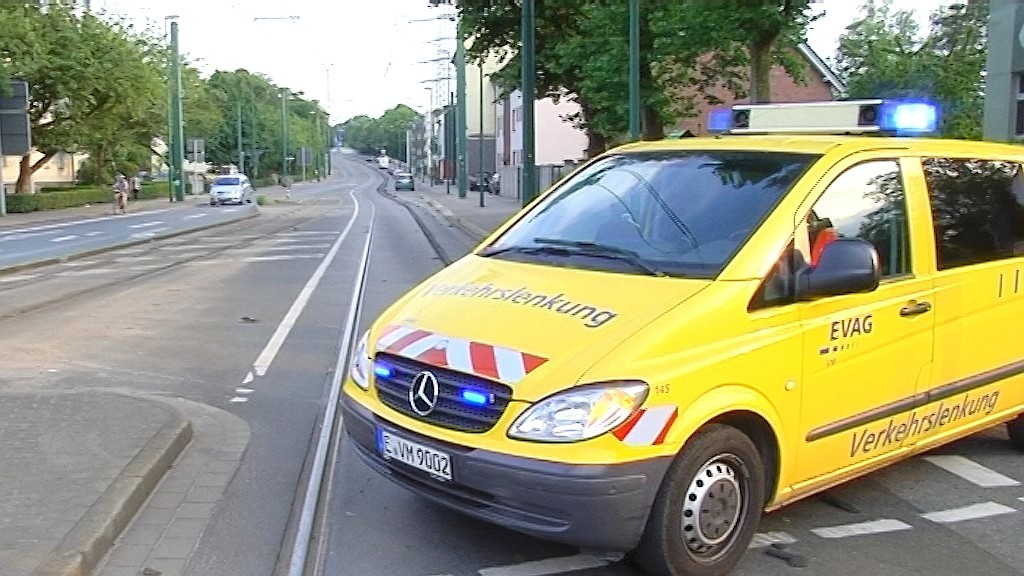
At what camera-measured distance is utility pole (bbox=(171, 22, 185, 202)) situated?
51509mm

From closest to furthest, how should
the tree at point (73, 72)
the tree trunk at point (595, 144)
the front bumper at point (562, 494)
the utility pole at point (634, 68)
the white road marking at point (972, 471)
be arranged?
1. the front bumper at point (562, 494)
2. the white road marking at point (972, 471)
3. the utility pole at point (634, 68)
4. the tree trunk at point (595, 144)
5. the tree at point (73, 72)

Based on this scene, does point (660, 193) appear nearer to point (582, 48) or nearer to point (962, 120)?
point (582, 48)

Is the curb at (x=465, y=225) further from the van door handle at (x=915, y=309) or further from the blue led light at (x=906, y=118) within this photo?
the van door handle at (x=915, y=309)

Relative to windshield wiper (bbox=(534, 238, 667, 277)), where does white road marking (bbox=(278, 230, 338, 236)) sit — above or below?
below

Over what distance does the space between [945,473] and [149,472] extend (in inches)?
174

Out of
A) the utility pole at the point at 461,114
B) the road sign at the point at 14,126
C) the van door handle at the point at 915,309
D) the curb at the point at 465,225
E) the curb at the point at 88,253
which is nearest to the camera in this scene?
the van door handle at the point at 915,309

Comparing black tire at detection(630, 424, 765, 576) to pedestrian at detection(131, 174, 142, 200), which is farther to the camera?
pedestrian at detection(131, 174, 142, 200)

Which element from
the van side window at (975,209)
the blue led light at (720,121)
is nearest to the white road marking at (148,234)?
the blue led light at (720,121)

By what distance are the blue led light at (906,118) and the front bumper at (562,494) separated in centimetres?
267

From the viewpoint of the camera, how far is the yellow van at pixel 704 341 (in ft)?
12.7

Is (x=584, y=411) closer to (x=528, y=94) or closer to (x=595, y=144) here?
(x=528, y=94)

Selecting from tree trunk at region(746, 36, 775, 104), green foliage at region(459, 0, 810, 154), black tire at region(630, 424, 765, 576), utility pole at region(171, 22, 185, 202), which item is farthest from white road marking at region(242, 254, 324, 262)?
utility pole at region(171, 22, 185, 202)

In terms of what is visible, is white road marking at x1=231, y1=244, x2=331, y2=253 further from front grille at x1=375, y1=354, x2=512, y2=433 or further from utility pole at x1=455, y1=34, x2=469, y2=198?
utility pole at x1=455, y1=34, x2=469, y2=198

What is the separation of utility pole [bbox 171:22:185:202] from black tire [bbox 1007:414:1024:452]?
50.2 m
